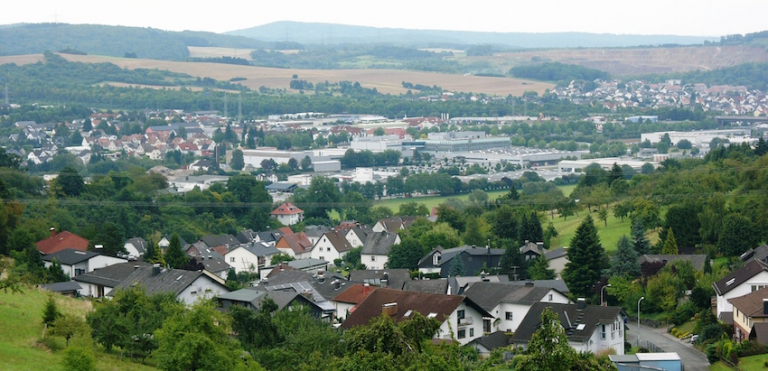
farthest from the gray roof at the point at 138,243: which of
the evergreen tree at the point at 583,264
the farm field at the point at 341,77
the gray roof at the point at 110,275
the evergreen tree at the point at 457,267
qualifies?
the farm field at the point at 341,77

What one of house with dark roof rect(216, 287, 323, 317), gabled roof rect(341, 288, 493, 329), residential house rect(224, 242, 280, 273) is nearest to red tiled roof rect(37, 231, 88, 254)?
residential house rect(224, 242, 280, 273)

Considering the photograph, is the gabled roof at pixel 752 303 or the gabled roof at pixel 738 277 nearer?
the gabled roof at pixel 752 303

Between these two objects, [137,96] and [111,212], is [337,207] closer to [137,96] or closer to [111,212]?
[111,212]

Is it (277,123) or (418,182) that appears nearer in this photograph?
(418,182)

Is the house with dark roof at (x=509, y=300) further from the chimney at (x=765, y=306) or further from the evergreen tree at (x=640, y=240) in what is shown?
the evergreen tree at (x=640, y=240)

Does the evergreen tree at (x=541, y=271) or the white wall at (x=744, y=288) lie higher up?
the white wall at (x=744, y=288)

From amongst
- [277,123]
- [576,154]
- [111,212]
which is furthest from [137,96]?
[111,212]
